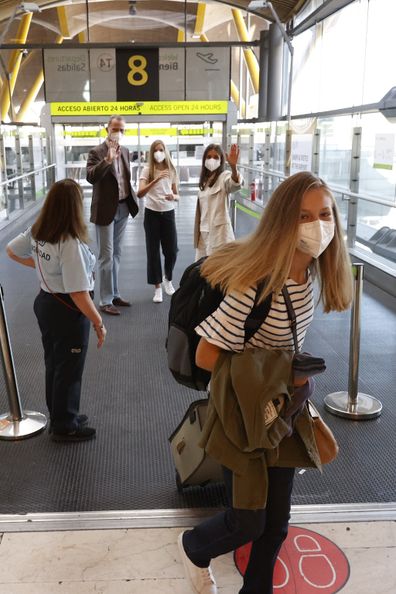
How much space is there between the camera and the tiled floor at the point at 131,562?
7.34 feet

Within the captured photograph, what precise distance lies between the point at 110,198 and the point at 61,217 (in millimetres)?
2567

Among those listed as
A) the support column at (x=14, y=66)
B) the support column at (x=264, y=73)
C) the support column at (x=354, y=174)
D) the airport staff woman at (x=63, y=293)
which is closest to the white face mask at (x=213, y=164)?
the airport staff woman at (x=63, y=293)

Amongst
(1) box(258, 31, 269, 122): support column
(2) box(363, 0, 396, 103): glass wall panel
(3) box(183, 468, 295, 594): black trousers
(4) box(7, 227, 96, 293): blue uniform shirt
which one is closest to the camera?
(3) box(183, 468, 295, 594): black trousers

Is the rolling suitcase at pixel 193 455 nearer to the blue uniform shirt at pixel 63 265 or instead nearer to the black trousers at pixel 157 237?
the blue uniform shirt at pixel 63 265

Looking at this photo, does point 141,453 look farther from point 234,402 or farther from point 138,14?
point 138,14

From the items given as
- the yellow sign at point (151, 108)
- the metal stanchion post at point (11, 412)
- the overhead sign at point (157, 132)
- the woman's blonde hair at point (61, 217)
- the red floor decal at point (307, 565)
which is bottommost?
the red floor decal at point (307, 565)

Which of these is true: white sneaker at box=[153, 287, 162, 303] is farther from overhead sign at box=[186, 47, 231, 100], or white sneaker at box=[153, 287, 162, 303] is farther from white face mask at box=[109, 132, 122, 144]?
overhead sign at box=[186, 47, 231, 100]

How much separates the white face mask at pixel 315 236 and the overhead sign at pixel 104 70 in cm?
1404

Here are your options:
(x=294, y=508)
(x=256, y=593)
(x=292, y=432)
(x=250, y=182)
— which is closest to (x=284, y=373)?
(x=292, y=432)

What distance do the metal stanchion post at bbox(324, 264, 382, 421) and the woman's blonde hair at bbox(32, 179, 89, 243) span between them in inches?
66.5

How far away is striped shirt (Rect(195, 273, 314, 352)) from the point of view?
179 cm

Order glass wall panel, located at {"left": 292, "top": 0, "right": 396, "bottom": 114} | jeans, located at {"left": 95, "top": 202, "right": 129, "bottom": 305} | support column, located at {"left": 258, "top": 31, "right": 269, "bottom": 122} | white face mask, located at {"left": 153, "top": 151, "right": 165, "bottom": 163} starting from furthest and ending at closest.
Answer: support column, located at {"left": 258, "top": 31, "right": 269, "bottom": 122} → glass wall panel, located at {"left": 292, "top": 0, "right": 396, "bottom": 114} → white face mask, located at {"left": 153, "top": 151, "right": 165, "bottom": 163} → jeans, located at {"left": 95, "top": 202, "right": 129, "bottom": 305}

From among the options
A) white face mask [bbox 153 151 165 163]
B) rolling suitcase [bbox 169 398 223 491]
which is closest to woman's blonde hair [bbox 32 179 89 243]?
rolling suitcase [bbox 169 398 223 491]

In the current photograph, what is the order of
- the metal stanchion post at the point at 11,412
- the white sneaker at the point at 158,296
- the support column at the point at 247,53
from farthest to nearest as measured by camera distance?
the support column at the point at 247,53
the white sneaker at the point at 158,296
the metal stanchion post at the point at 11,412
